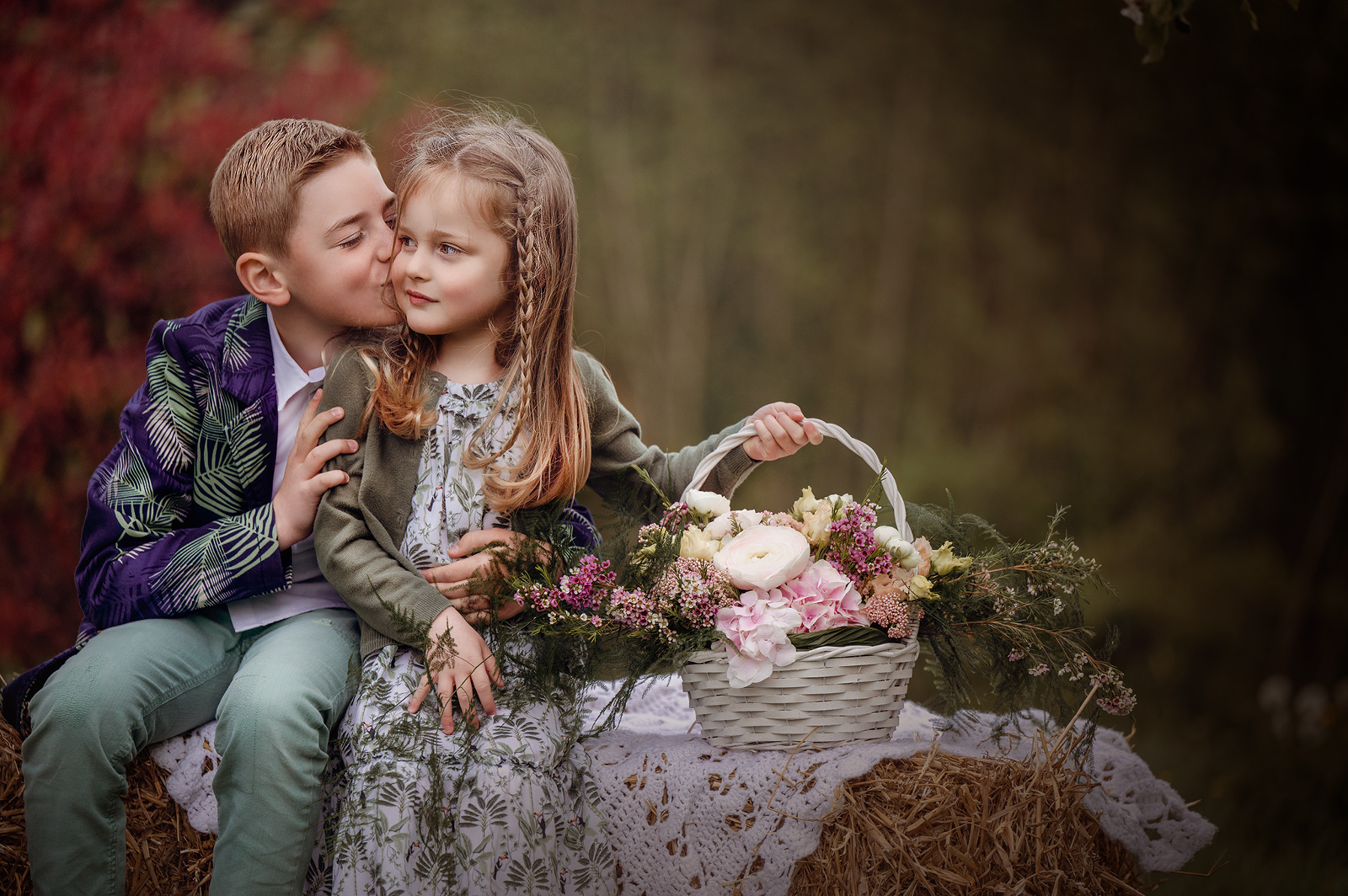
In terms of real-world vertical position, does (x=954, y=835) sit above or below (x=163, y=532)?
below

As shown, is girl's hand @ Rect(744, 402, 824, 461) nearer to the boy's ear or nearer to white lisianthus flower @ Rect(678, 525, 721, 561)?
white lisianthus flower @ Rect(678, 525, 721, 561)

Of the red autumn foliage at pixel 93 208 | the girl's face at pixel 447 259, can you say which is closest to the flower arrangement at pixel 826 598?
the girl's face at pixel 447 259

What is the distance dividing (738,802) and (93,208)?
114 inches

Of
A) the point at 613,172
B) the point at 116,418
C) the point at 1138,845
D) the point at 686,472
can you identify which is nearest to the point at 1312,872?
the point at 1138,845

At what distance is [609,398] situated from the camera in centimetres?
216

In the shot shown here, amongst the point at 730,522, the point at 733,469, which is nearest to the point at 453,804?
the point at 730,522

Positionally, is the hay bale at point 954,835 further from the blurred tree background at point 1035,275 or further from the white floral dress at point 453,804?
the blurred tree background at point 1035,275

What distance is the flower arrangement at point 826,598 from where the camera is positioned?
1.66m

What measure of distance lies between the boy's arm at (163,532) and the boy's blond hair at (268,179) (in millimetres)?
275

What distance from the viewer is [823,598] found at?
1.70 m

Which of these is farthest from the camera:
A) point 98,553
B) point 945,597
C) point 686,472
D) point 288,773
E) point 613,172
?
point 613,172

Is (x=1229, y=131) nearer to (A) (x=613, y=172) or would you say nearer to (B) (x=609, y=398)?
(A) (x=613, y=172)

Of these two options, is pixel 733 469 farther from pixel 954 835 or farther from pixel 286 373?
pixel 286 373

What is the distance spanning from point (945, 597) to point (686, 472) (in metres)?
0.67
